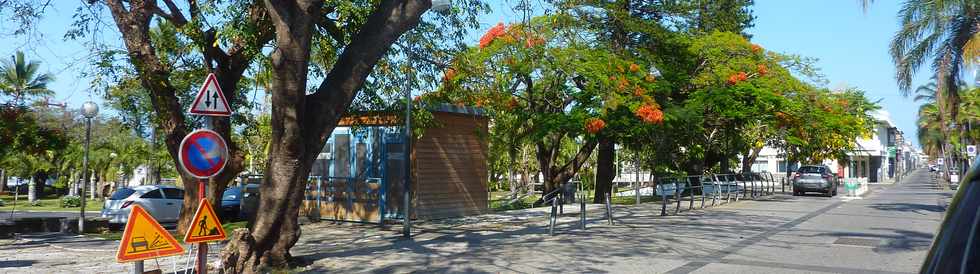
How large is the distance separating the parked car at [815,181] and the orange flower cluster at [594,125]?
48.6 feet

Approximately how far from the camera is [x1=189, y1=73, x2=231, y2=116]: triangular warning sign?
7.54 metres

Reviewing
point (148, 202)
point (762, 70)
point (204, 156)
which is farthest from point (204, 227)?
point (762, 70)

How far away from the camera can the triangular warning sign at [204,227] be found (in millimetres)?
7352

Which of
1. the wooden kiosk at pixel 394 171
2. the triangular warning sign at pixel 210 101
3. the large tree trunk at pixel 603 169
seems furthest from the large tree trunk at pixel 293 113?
the large tree trunk at pixel 603 169

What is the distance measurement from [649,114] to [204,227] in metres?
14.3

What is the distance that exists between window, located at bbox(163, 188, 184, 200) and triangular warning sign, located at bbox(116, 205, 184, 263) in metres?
14.9

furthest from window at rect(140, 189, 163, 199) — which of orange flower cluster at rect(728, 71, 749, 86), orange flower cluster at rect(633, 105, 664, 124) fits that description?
orange flower cluster at rect(728, 71, 749, 86)

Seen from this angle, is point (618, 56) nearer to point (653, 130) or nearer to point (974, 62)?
point (653, 130)

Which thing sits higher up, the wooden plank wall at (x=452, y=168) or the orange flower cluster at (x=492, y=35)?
the orange flower cluster at (x=492, y=35)

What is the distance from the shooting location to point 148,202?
2008 centimetres

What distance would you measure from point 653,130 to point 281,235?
1480 cm

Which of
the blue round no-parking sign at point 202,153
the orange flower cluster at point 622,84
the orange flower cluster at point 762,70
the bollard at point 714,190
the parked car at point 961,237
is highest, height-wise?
the orange flower cluster at point 762,70

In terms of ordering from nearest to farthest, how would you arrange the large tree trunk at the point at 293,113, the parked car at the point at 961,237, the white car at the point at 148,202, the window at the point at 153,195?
the parked car at the point at 961,237
the large tree trunk at the point at 293,113
the white car at the point at 148,202
the window at the point at 153,195

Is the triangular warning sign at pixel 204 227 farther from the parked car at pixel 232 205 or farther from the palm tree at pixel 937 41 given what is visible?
the palm tree at pixel 937 41
